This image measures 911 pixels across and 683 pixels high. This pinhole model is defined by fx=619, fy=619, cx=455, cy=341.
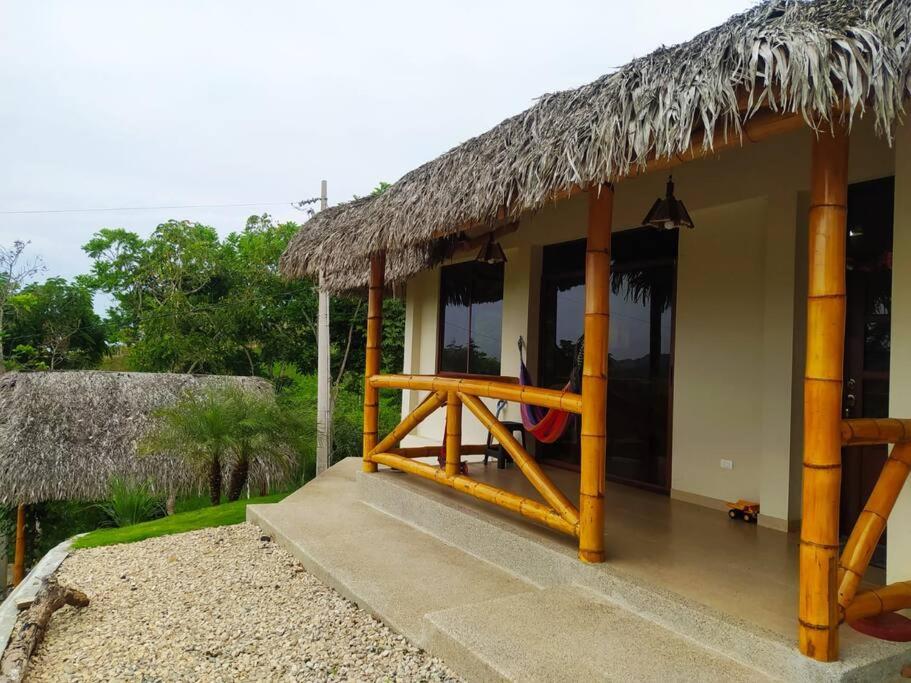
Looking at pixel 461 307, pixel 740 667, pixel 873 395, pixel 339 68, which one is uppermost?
pixel 339 68

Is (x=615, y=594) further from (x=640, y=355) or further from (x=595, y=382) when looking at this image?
(x=640, y=355)

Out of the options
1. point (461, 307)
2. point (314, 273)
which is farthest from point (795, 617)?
point (461, 307)

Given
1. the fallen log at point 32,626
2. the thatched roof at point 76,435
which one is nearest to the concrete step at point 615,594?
the fallen log at point 32,626

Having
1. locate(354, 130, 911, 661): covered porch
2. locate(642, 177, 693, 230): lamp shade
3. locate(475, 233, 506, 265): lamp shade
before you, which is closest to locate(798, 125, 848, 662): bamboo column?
locate(354, 130, 911, 661): covered porch

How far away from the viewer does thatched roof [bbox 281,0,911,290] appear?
5.96ft

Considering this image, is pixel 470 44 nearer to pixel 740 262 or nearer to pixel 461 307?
pixel 461 307

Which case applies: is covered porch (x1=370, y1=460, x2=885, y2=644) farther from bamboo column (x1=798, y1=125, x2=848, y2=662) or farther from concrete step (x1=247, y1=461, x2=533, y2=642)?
concrete step (x1=247, y1=461, x2=533, y2=642)

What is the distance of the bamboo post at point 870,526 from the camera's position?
2096mm

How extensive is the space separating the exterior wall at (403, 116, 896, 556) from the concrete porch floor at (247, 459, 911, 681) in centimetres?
35

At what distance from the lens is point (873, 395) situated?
329cm

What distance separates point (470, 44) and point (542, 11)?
2803 millimetres

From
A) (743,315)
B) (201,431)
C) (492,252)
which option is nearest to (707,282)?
(743,315)

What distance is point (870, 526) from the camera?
7.10 feet

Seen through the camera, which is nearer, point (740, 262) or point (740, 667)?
point (740, 667)
